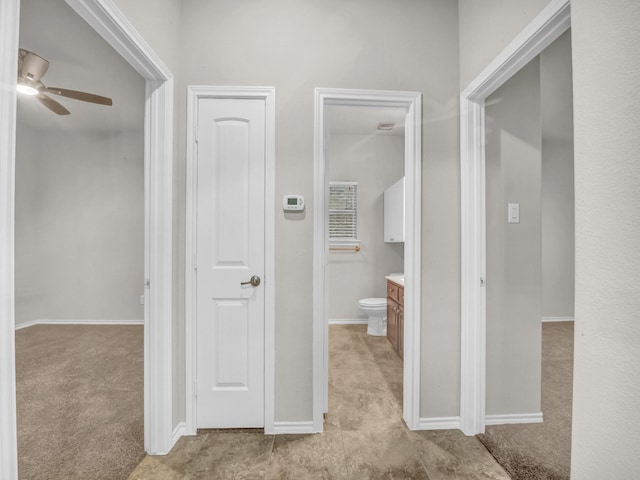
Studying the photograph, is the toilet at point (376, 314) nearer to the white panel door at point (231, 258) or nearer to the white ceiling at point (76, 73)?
the white panel door at point (231, 258)

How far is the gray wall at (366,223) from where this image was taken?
4211 mm

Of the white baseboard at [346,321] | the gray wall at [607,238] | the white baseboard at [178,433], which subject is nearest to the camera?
the gray wall at [607,238]

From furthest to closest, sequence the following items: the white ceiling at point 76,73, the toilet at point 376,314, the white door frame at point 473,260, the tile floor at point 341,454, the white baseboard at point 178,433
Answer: the toilet at point 376,314
the white door frame at point 473,260
the white baseboard at point 178,433
the tile floor at point 341,454
the white ceiling at point 76,73

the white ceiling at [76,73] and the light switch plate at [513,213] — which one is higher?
the white ceiling at [76,73]

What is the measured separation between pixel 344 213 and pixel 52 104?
335 cm

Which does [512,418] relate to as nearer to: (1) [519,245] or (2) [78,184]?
(1) [519,245]

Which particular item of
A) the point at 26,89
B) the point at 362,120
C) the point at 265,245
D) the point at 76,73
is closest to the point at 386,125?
the point at 362,120

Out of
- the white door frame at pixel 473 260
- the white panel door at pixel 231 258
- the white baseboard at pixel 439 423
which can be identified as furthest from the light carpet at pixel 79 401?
the white door frame at pixel 473 260

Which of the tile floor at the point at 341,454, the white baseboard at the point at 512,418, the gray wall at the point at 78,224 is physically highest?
the gray wall at the point at 78,224

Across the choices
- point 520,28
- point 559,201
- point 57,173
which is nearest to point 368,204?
point 559,201

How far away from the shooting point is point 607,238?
894 mm

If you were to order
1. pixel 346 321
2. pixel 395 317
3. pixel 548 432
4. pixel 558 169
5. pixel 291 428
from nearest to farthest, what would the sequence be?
pixel 548 432 < pixel 291 428 < pixel 558 169 < pixel 395 317 < pixel 346 321

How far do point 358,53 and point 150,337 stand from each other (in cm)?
226

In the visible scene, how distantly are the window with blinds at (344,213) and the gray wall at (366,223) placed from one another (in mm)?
77
